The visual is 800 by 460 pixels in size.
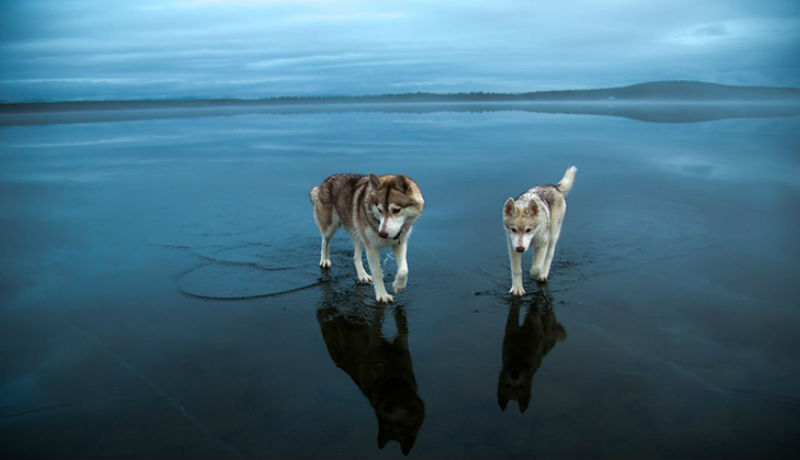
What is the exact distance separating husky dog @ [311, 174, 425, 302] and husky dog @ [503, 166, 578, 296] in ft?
4.19

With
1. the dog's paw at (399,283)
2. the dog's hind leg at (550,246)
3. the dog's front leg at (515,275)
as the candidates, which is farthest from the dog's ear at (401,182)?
the dog's hind leg at (550,246)

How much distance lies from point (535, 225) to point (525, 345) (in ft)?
5.51

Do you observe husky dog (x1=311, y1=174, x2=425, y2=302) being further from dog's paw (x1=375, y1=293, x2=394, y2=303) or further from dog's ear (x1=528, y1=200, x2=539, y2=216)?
dog's ear (x1=528, y1=200, x2=539, y2=216)

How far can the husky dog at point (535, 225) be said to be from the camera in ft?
21.2

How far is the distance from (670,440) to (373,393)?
2.56 m

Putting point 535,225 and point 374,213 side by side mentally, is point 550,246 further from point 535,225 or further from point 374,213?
point 374,213

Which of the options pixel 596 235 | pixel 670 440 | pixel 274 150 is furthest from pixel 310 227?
pixel 274 150

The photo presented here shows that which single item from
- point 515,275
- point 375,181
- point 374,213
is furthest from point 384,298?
point 515,275

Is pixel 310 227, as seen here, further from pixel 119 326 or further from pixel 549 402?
pixel 549 402

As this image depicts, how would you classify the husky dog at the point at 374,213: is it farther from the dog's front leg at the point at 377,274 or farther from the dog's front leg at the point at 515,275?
the dog's front leg at the point at 515,275

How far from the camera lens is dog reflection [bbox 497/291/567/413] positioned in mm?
4742

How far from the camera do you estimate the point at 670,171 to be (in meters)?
17.5

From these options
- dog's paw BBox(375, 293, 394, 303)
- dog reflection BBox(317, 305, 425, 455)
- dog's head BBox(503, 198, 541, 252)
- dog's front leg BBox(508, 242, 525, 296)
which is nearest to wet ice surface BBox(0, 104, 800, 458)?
dog reflection BBox(317, 305, 425, 455)

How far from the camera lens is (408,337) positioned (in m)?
5.83
